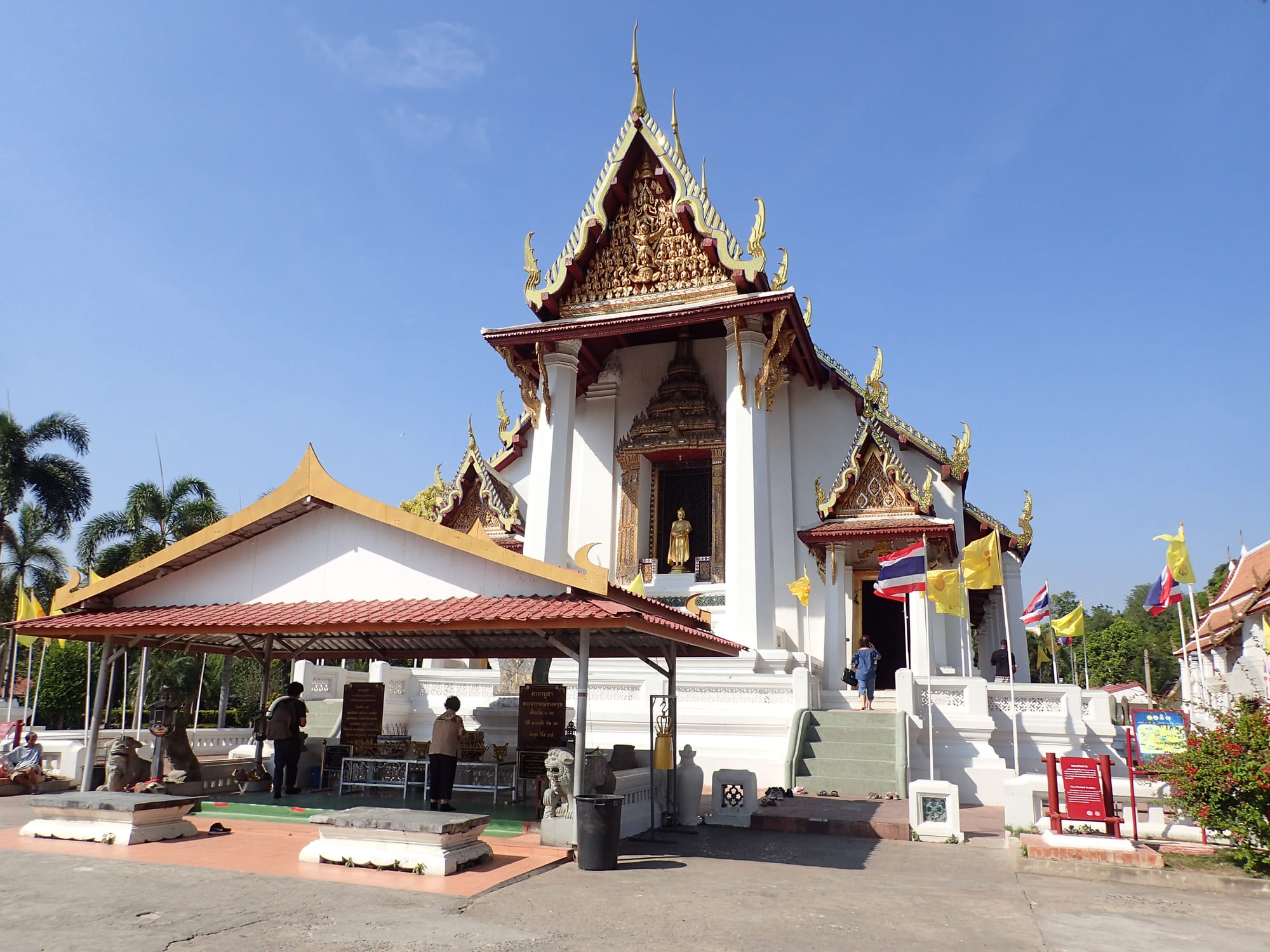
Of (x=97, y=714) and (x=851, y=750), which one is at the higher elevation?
(x=97, y=714)

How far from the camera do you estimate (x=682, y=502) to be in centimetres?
2019

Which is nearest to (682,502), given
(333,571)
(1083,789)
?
(333,571)

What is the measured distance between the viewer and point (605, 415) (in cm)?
2039

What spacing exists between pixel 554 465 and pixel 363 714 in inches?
275

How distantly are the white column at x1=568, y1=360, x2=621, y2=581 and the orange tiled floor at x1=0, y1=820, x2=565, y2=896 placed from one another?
10.9 m

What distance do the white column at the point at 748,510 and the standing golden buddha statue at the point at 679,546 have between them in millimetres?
1687

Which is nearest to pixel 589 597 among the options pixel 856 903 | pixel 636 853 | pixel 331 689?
pixel 636 853

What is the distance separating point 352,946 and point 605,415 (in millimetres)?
15813

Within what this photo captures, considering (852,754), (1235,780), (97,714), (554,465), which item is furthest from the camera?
(554,465)

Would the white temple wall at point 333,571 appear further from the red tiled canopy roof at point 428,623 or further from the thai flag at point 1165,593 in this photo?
the thai flag at point 1165,593

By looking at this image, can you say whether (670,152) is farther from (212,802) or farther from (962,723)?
(212,802)

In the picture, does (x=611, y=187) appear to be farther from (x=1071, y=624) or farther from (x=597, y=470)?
(x=1071, y=624)

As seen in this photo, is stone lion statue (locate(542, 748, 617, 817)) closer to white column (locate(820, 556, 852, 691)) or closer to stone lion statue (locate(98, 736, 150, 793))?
stone lion statue (locate(98, 736, 150, 793))

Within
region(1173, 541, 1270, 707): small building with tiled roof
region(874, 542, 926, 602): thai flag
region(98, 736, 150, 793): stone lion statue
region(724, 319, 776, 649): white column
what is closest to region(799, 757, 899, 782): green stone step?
region(874, 542, 926, 602): thai flag
